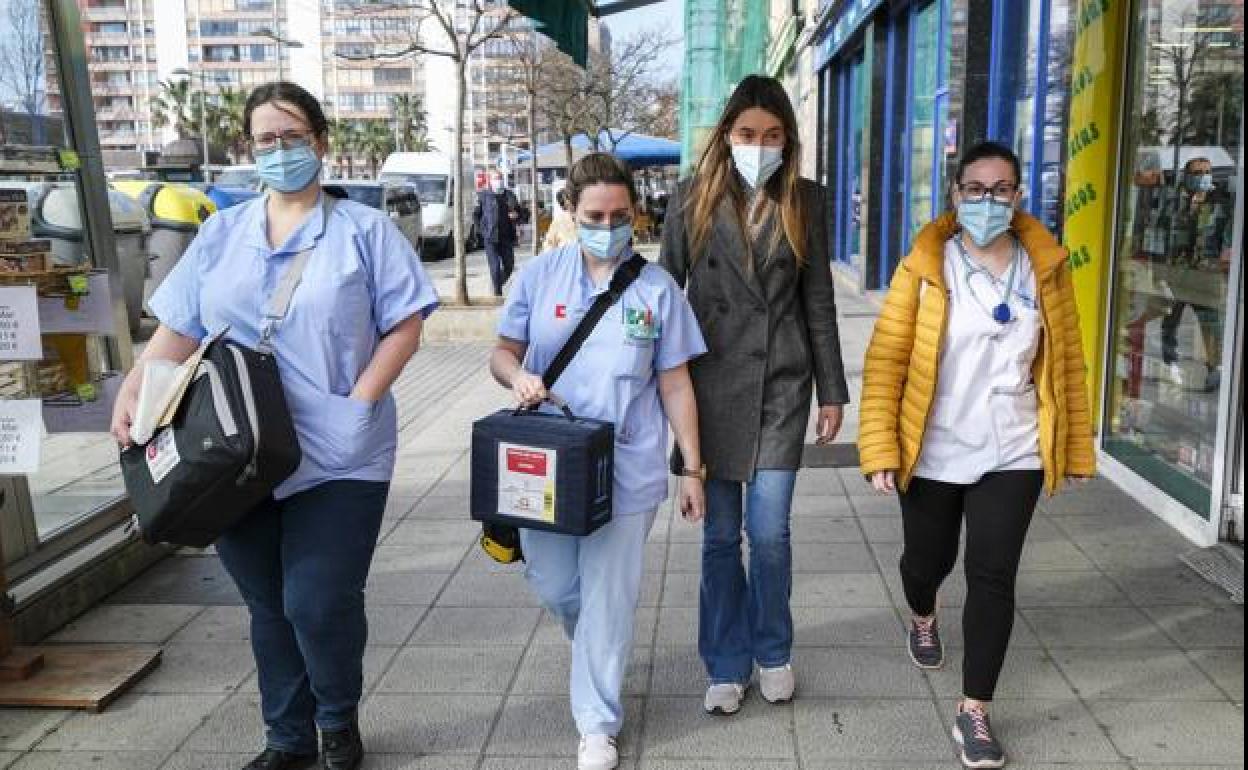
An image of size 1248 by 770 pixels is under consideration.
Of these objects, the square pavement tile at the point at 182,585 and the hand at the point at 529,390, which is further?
the square pavement tile at the point at 182,585

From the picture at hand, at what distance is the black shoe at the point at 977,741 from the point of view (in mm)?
3041

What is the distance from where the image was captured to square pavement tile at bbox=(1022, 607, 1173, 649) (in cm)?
391

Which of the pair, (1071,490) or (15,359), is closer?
(15,359)

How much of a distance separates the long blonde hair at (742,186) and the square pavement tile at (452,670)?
155cm

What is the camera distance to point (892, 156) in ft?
44.4

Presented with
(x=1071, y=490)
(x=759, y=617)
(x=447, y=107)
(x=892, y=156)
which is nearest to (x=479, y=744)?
(x=759, y=617)

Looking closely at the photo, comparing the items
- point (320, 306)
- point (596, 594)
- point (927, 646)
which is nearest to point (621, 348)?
point (596, 594)

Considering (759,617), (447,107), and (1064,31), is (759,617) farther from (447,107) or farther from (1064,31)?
(447,107)

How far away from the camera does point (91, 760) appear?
3.25 m

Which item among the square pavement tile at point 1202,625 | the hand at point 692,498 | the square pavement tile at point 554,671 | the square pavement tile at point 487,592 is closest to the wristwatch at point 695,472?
the hand at point 692,498

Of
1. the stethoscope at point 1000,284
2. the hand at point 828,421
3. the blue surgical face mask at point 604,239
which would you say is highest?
the blue surgical face mask at point 604,239

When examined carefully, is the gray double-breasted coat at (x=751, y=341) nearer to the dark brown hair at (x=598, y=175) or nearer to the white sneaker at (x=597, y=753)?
the dark brown hair at (x=598, y=175)

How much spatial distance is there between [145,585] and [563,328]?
2.77m

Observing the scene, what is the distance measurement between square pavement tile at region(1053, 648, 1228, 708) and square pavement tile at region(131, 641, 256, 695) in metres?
2.74
